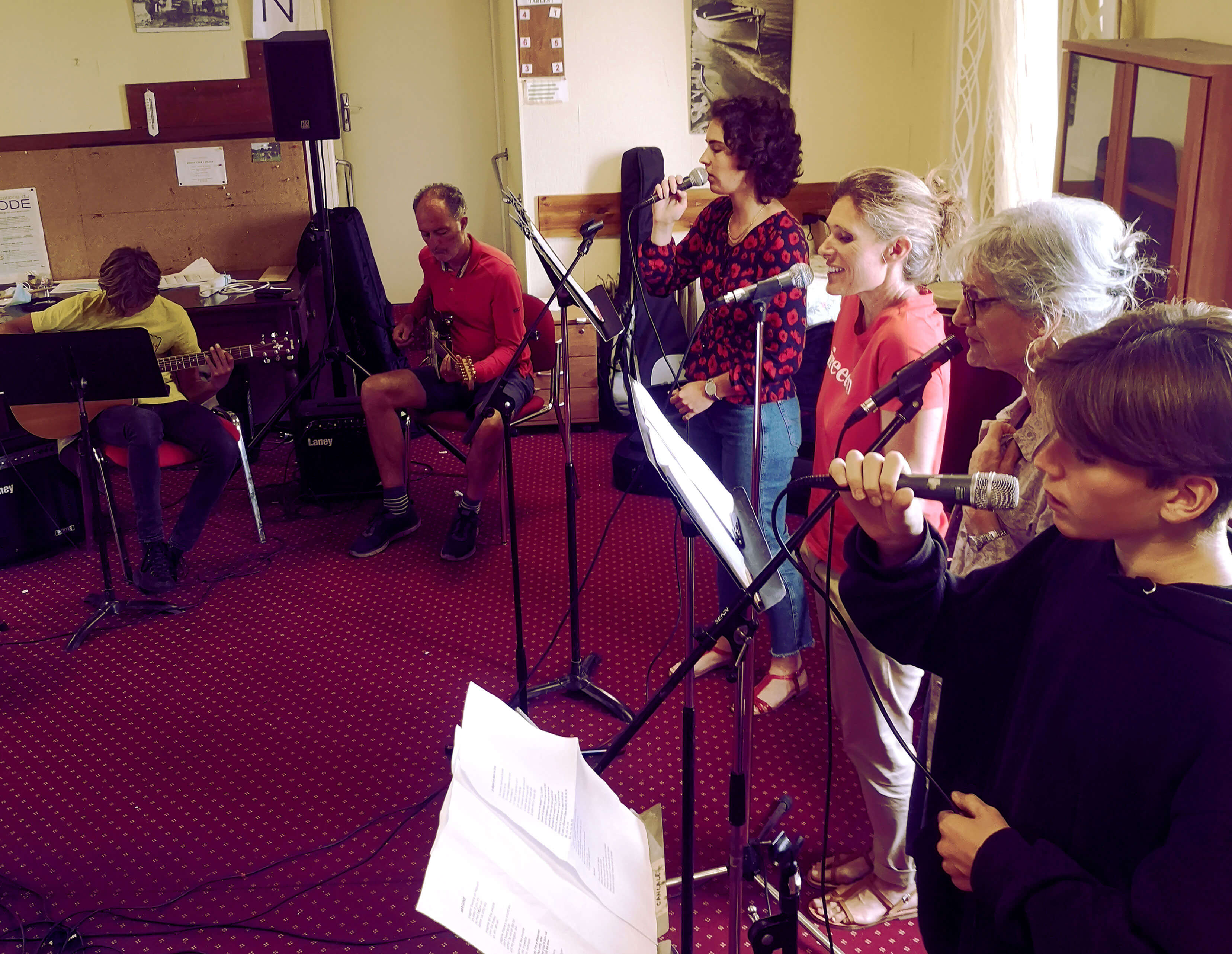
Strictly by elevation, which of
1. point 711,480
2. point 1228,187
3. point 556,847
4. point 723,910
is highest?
point 1228,187

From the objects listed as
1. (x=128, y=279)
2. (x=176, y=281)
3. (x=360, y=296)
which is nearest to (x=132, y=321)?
(x=128, y=279)

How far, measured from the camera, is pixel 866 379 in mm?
1836

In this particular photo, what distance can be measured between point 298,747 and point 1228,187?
2407mm

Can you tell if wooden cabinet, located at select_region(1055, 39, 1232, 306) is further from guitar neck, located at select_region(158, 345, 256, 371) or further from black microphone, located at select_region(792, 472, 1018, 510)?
guitar neck, located at select_region(158, 345, 256, 371)

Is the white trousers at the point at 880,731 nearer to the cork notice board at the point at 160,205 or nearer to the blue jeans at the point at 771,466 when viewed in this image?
the blue jeans at the point at 771,466

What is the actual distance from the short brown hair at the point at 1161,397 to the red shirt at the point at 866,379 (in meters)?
0.75

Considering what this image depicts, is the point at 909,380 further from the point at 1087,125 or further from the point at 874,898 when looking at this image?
the point at 1087,125

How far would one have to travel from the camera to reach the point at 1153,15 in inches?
108

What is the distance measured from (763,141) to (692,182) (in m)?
0.28

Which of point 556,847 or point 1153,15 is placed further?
point 1153,15

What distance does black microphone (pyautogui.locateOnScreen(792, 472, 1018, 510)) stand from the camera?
0.95 meters

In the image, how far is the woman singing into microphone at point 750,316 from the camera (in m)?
2.42

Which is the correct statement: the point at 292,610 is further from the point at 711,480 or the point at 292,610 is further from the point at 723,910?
the point at 711,480

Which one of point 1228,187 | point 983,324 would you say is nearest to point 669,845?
point 983,324
